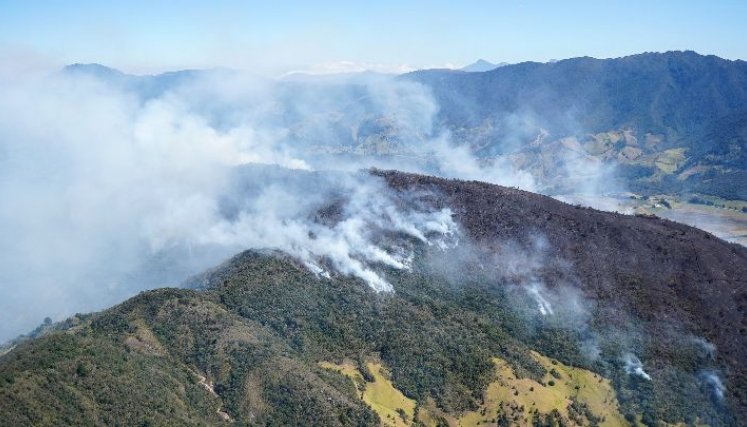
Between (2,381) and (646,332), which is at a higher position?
(2,381)

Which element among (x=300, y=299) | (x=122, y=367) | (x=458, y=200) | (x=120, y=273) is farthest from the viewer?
(x=120, y=273)

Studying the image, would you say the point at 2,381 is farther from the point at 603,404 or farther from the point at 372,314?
the point at 603,404

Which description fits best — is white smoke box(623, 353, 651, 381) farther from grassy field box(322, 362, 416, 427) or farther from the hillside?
grassy field box(322, 362, 416, 427)

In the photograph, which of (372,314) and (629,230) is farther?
(629,230)

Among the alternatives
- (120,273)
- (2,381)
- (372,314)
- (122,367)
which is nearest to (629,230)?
(372,314)

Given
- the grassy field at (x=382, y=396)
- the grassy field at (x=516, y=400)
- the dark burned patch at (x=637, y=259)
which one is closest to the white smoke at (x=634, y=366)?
the dark burned patch at (x=637, y=259)

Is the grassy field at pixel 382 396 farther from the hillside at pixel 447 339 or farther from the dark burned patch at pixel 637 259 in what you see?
the dark burned patch at pixel 637 259

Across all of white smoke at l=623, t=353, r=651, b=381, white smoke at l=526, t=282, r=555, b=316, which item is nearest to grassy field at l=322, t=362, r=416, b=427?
white smoke at l=526, t=282, r=555, b=316

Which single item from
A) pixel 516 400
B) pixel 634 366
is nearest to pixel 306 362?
pixel 516 400
